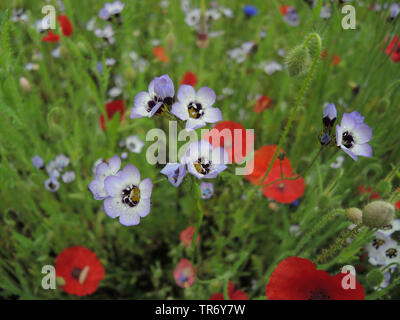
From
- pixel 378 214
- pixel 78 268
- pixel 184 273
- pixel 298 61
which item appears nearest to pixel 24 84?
pixel 78 268

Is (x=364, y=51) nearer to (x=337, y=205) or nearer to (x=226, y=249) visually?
(x=337, y=205)

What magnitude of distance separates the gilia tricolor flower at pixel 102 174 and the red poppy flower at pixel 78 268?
60 cm

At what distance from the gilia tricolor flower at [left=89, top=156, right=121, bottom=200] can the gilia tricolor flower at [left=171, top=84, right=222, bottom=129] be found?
0.23 m

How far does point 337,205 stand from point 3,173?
4.49 ft

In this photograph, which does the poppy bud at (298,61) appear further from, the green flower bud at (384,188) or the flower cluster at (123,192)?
the flower cluster at (123,192)

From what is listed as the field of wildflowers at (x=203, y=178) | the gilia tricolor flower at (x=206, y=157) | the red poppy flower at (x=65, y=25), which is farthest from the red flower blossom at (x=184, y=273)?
the red poppy flower at (x=65, y=25)

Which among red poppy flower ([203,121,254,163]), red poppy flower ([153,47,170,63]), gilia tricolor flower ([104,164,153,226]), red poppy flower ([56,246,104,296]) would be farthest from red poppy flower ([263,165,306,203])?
red poppy flower ([153,47,170,63])

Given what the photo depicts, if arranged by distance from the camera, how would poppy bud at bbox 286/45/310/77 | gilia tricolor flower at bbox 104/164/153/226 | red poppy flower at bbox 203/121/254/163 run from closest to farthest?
1. gilia tricolor flower at bbox 104/164/153/226
2. poppy bud at bbox 286/45/310/77
3. red poppy flower at bbox 203/121/254/163

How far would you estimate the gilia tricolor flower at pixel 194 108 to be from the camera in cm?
79

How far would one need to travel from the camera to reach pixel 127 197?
85 cm

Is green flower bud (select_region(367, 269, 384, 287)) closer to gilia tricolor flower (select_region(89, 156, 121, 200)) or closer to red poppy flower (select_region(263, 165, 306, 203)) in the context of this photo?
red poppy flower (select_region(263, 165, 306, 203))

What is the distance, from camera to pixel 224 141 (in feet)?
3.67

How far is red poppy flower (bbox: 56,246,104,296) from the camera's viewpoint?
1305 mm

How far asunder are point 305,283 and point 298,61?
2.11 ft
